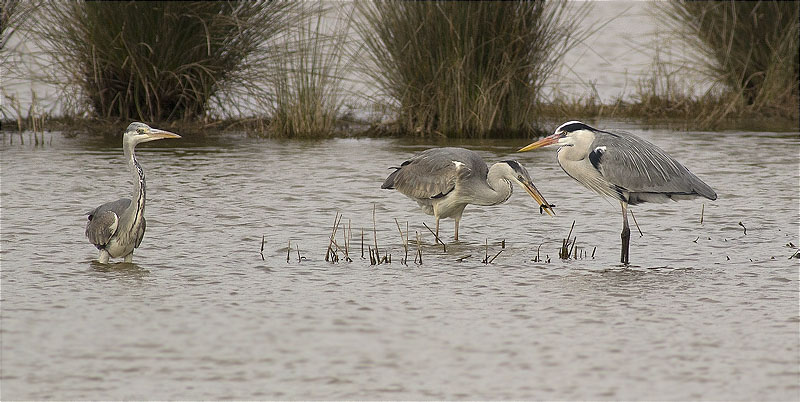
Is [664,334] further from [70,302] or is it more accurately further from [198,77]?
[198,77]

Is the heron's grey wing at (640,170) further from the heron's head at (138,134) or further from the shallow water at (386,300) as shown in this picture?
the heron's head at (138,134)

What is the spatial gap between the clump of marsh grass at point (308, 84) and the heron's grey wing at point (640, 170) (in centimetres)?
548

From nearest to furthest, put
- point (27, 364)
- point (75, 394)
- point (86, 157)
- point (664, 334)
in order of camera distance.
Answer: point (75, 394), point (27, 364), point (664, 334), point (86, 157)

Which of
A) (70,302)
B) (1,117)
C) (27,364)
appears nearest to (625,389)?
Result: (27,364)

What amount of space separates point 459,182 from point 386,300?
185 cm

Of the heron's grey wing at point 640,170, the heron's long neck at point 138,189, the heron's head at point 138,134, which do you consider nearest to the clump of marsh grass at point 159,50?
the heron's head at point 138,134

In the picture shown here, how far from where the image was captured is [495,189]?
699 cm

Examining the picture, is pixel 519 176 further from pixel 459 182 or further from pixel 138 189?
pixel 138 189

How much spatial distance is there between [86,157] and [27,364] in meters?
6.51

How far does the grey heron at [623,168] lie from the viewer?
249 inches

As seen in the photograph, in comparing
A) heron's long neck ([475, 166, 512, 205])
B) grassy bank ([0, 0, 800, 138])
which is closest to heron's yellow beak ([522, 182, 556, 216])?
heron's long neck ([475, 166, 512, 205])

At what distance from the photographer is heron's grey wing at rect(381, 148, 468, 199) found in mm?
7012

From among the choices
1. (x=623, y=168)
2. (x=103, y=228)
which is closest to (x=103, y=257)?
(x=103, y=228)

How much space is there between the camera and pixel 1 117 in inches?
519
